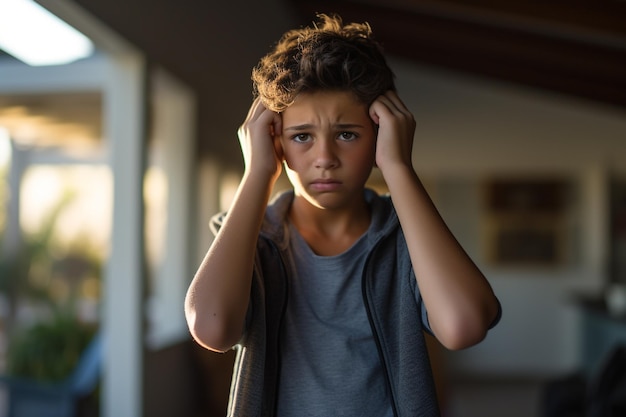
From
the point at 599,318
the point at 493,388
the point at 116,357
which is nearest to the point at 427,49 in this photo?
the point at 599,318

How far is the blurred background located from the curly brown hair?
1.68 metres

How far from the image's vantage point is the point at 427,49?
722 centimetres

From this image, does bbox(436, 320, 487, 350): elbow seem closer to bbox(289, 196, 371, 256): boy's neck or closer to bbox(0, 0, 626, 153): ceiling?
bbox(289, 196, 371, 256): boy's neck

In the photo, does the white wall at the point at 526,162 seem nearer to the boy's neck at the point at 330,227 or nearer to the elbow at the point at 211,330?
the boy's neck at the point at 330,227

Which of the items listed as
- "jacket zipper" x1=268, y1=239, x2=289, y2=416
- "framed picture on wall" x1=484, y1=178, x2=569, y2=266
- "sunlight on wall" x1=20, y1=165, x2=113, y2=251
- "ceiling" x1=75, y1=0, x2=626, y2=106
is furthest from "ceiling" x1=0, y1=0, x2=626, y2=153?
"sunlight on wall" x1=20, y1=165, x2=113, y2=251

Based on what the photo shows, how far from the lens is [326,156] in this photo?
1.15 m

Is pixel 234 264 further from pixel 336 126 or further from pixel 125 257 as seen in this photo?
pixel 125 257

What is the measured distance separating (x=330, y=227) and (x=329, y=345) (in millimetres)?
205

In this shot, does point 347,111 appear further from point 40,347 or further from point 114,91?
point 40,347

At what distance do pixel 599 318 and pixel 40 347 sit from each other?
4364 millimetres

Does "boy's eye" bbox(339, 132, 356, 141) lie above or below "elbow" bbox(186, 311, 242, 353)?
above

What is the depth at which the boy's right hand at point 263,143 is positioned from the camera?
1.20m

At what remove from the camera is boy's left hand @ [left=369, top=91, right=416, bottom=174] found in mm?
1173

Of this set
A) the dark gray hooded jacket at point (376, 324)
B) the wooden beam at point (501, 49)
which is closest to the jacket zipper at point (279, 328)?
the dark gray hooded jacket at point (376, 324)
